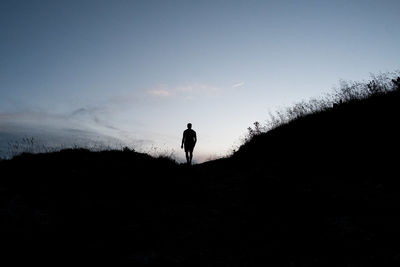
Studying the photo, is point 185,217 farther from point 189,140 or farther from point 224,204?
point 189,140

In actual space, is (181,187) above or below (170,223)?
above

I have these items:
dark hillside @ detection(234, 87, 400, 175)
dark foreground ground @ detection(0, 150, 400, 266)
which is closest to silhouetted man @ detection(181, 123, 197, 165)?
dark hillside @ detection(234, 87, 400, 175)

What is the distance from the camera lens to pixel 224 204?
22.8 feet

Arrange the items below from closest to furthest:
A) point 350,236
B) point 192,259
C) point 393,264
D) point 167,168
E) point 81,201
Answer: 1. point 393,264
2. point 192,259
3. point 350,236
4. point 81,201
5. point 167,168

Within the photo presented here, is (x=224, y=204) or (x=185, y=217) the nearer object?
(x=185, y=217)

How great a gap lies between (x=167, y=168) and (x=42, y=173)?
3.72 meters

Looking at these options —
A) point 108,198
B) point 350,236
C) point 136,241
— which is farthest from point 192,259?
point 108,198

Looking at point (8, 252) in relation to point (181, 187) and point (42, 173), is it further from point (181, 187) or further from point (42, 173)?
point (181, 187)

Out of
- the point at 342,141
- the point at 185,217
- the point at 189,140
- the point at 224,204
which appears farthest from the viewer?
the point at 189,140

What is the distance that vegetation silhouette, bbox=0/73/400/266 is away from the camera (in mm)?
4496

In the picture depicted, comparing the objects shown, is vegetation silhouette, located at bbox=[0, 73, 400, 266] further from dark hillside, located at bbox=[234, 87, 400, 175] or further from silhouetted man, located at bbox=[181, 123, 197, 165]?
silhouetted man, located at bbox=[181, 123, 197, 165]

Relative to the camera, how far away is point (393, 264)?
12.3 ft

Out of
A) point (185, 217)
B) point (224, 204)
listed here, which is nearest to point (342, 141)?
point (224, 204)

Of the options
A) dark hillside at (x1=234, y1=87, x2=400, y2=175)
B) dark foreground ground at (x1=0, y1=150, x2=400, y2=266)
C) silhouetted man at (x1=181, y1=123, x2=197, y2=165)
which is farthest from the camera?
silhouetted man at (x1=181, y1=123, x2=197, y2=165)
